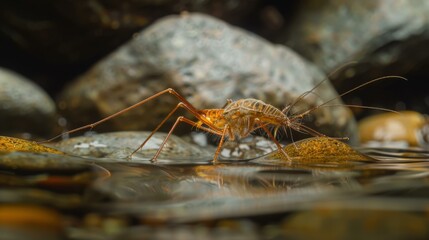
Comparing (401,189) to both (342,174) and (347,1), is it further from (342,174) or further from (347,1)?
(347,1)

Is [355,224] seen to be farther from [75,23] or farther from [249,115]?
[75,23]

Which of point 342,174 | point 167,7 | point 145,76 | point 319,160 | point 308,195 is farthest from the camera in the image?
point 167,7

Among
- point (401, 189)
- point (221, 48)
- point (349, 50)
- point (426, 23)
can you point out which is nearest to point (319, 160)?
point (401, 189)

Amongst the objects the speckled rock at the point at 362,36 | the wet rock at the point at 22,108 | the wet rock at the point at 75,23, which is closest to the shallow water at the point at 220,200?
the wet rock at the point at 22,108

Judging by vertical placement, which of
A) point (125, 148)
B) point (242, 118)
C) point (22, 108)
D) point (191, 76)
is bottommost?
point (125, 148)

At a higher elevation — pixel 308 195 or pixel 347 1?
pixel 347 1

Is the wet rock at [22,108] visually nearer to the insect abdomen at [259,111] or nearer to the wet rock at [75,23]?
the wet rock at [75,23]

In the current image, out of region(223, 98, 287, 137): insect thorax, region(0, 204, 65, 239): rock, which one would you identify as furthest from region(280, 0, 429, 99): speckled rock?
region(0, 204, 65, 239): rock

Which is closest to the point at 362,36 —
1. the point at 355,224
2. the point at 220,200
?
the point at 220,200
